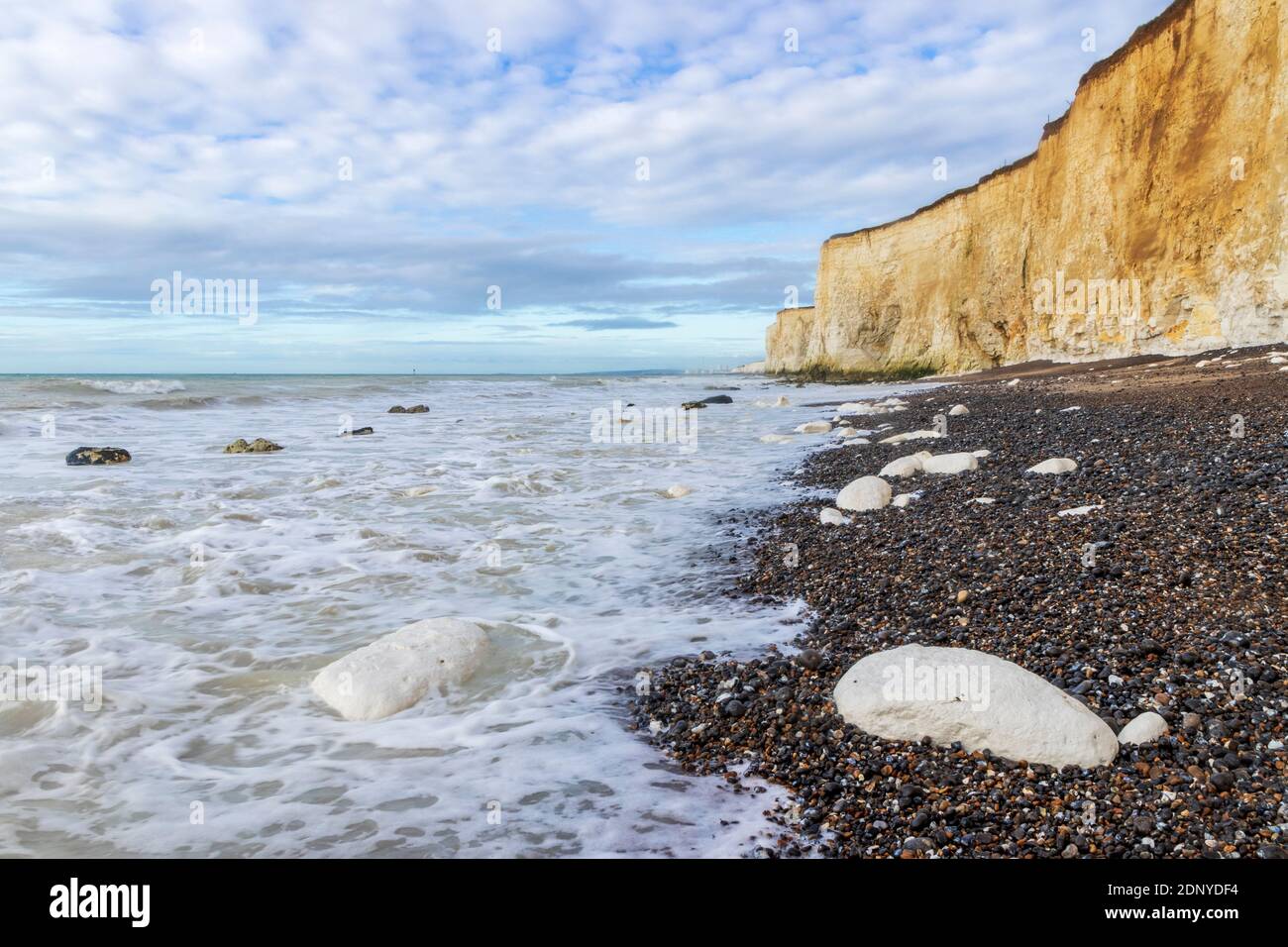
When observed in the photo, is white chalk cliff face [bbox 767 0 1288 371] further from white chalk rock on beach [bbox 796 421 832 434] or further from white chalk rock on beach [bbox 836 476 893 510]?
white chalk rock on beach [bbox 836 476 893 510]

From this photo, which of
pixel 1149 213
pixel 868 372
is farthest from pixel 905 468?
pixel 868 372

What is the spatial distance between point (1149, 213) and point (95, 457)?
31.3 metres

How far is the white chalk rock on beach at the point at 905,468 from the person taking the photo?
10016 millimetres

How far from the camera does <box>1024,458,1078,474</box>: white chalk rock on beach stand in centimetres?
855

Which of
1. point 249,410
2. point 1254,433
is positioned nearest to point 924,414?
point 1254,433

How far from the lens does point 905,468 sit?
10070mm

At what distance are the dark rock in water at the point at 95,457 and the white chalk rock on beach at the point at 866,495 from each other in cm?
1433

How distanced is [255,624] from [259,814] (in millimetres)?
2925

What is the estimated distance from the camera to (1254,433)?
8.66 m

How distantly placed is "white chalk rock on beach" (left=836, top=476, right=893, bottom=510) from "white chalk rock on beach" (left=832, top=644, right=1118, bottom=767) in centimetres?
475
